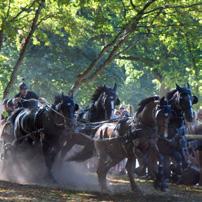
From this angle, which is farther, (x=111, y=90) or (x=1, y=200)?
(x=111, y=90)

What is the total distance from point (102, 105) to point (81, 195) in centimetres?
359

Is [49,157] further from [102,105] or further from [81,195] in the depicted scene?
[81,195]

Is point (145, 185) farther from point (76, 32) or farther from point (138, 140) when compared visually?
point (76, 32)

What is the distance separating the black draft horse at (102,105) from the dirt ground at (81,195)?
2.07 meters

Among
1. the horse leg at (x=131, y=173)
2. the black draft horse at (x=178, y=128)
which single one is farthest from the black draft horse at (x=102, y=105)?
the horse leg at (x=131, y=173)

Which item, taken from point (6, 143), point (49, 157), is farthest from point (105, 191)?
point (6, 143)

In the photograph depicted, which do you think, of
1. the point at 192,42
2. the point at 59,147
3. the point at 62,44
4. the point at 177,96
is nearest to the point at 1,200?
the point at 59,147

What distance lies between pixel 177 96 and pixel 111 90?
→ 80.1 inches

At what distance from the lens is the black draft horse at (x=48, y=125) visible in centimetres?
1268

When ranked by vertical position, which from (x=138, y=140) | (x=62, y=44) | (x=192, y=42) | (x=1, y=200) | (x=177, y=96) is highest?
(x=62, y=44)

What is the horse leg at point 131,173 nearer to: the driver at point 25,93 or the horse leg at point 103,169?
the horse leg at point 103,169

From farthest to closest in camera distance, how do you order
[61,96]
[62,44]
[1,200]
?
[62,44] → [61,96] → [1,200]

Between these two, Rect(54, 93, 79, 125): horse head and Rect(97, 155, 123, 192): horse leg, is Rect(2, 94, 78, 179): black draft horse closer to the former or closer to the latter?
Rect(54, 93, 79, 125): horse head

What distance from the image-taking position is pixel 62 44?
1163 inches
